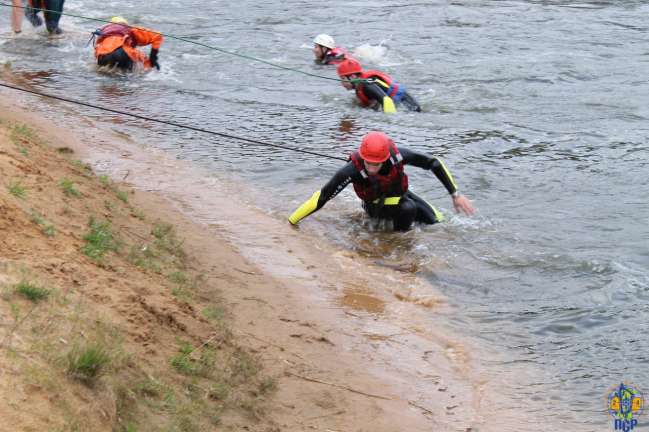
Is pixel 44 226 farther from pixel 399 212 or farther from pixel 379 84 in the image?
pixel 379 84

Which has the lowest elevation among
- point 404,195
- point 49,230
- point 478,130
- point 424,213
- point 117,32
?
point 478,130

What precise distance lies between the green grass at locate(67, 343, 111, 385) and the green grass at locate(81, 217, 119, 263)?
1.49m

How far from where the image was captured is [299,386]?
5445 millimetres

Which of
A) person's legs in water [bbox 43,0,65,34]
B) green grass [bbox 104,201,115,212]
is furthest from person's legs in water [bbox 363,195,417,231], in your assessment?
person's legs in water [bbox 43,0,65,34]

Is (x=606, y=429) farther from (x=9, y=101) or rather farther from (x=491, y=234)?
(x=9, y=101)

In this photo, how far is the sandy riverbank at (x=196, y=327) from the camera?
423 cm

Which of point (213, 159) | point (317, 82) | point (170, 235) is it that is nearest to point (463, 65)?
point (317, 82)

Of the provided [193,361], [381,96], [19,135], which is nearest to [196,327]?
[193,361]

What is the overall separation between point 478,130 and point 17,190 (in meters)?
8.30

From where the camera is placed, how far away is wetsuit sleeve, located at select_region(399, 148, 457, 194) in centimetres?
881

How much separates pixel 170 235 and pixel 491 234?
11.7 ft

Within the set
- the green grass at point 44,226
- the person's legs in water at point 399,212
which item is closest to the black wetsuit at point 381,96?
the person's legs in water at point 399,212

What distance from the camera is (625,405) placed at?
5.95 meters

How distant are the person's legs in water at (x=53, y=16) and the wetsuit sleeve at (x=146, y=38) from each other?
9.77 ft
